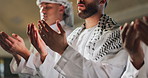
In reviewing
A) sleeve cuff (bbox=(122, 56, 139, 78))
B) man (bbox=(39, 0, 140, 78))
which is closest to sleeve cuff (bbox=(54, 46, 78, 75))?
man (bbox=(39, 0, 140, 78))

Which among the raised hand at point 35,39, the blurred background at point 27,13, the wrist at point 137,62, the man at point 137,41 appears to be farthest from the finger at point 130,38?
the blurred background at point 27,13

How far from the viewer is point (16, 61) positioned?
2.24 meters

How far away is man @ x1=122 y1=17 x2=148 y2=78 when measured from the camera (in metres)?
1.23

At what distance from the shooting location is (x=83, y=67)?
5.27 ft

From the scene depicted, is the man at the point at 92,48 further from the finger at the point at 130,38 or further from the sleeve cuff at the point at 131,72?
the finger at the point at 130,38

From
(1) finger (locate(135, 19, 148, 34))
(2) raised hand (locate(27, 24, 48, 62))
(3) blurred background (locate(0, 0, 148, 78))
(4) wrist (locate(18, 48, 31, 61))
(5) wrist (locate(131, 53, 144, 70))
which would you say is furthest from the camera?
(3) blurred background (locate(0, 0, 148, 78))

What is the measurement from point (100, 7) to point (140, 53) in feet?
2.09

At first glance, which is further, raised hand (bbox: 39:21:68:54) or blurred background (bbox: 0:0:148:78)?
blurred background (bbox: 0:0:148:78)

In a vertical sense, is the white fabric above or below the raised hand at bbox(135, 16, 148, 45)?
below

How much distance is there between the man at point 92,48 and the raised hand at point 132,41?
0.14 metres

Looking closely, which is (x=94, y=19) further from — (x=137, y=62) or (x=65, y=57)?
(x=137, y=62)

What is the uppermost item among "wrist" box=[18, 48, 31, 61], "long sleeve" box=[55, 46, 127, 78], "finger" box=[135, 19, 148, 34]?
"finger" box=[135, 19, 148, 34]

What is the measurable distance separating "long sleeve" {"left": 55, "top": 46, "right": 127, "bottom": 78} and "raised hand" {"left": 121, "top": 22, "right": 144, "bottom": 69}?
239 millimetres

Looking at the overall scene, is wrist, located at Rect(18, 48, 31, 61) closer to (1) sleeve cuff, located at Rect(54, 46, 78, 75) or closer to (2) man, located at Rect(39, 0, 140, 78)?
(2) man, located at Rect(39, 0, 140, 78)
